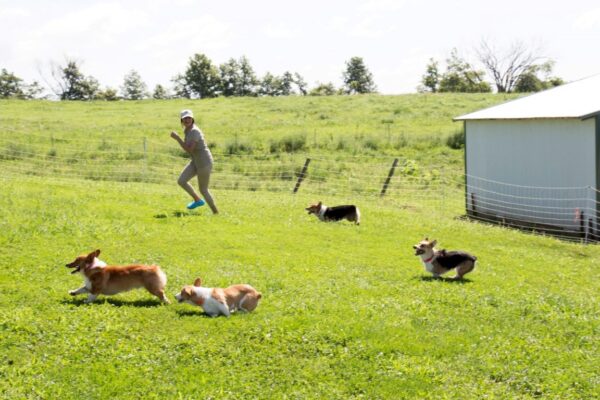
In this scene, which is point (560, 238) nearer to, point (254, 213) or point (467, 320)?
point (254, 213)

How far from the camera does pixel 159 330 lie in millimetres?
8797

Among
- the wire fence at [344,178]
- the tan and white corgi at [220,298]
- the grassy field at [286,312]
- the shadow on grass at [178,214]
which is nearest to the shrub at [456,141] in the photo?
the wire fence at [344,178]

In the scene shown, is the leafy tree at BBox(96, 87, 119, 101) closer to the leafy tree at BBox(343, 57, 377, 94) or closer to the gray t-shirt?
the leafy tree at BBox(343, 57, 377, 94)

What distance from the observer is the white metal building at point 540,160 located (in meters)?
19.4

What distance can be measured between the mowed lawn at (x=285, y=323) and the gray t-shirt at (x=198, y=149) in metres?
1.51

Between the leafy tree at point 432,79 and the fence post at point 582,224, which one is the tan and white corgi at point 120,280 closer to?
the fence post at point 582,224

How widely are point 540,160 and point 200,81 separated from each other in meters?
73.6

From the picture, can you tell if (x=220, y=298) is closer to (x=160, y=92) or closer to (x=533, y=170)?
(x=533, y=170)

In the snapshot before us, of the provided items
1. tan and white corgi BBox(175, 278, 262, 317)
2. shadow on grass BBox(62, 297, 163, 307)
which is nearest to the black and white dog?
tan and white corgi BBox(175, 278, 262, 317)

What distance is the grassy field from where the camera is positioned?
25.8 ft

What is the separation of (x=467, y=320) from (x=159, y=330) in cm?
376

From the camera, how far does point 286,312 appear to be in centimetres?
955

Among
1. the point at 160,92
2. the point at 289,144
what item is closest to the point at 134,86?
the point at 160,92

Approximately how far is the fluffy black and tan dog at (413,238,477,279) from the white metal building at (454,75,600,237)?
795cm
